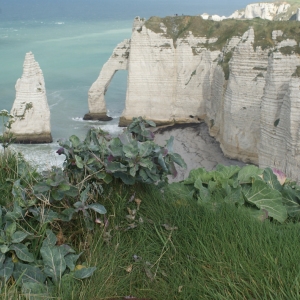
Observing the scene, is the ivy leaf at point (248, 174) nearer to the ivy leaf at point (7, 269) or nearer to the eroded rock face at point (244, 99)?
the ivy leaf at point (7, 269)

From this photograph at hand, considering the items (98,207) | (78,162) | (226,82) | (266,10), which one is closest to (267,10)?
(266,10)

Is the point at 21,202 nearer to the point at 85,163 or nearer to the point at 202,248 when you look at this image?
the point at 85,163

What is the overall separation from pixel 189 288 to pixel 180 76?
20.1 meters

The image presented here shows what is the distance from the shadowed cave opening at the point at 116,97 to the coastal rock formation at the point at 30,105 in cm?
569

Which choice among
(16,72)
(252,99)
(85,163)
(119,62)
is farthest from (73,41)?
(85,163)

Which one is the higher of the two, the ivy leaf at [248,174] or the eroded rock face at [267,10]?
the eroded rock face at [267,10]

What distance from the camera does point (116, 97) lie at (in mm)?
30641

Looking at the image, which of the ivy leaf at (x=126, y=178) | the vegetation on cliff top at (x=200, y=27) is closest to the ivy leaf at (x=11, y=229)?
the ivy leaf at (x=126, y=178)

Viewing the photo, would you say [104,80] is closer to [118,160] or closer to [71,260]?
[118,160]

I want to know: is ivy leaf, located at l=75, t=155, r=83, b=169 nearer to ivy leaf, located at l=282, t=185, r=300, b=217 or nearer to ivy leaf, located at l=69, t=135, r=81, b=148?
ivy leaf, located at l=69, t=135, r=81, b=148

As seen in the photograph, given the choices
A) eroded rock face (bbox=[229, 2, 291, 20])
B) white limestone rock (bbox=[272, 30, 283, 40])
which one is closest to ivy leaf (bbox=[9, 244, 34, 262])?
white limestone rock (bbox=[272, 30, 283, 40])

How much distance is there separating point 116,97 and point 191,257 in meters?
28.5

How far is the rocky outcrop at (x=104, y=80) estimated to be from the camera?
2361 cm

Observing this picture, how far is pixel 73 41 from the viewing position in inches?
2282
